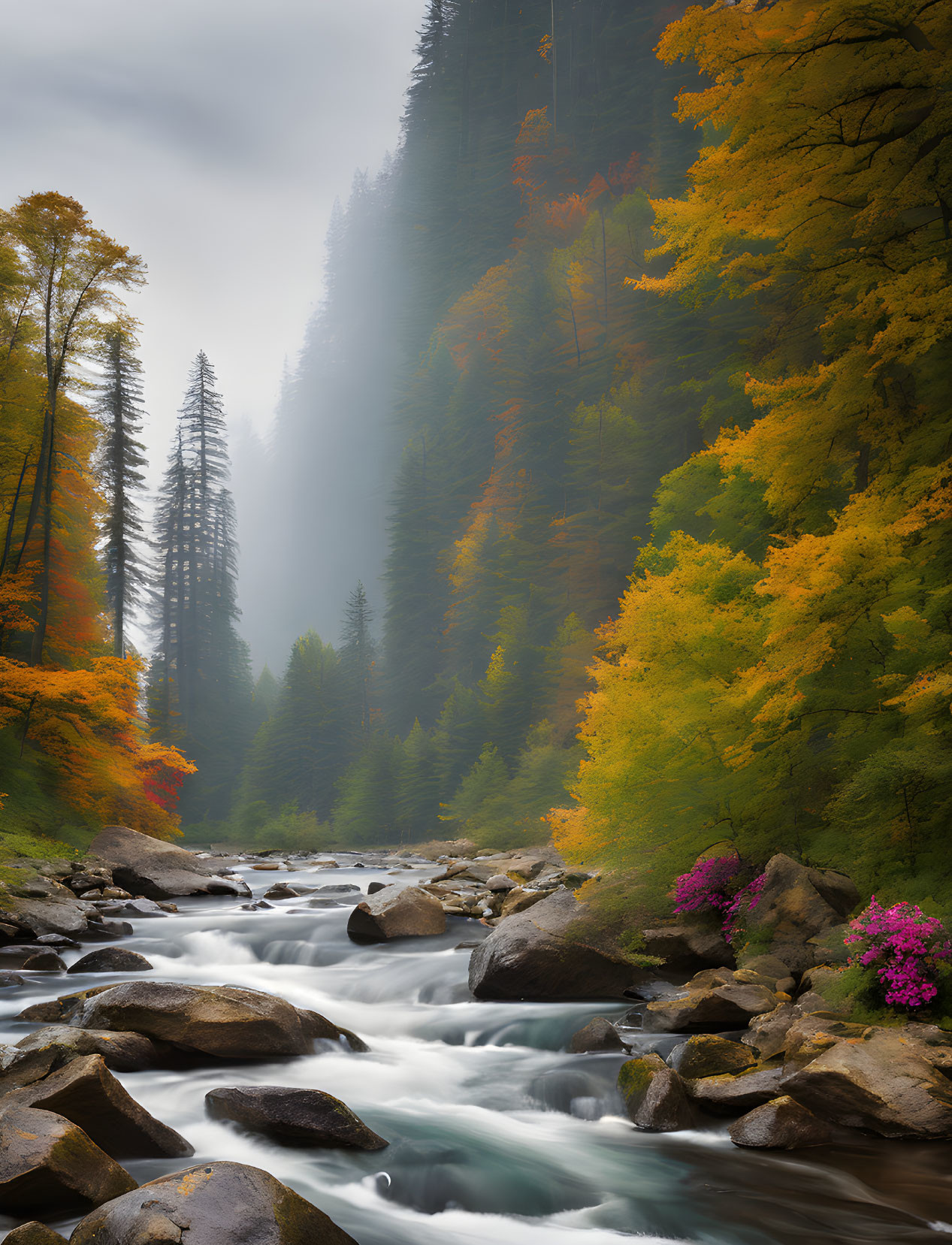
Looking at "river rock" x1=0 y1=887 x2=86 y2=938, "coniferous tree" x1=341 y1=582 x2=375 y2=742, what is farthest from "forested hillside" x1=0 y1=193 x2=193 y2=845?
"coniferous tree" x1=341 y1=582 x2=375 y2=742

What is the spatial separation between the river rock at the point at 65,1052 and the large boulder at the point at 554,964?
4.71 metres

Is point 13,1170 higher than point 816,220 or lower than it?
lower

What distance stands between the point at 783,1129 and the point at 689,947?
15.9ft

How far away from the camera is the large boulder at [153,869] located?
18859mm

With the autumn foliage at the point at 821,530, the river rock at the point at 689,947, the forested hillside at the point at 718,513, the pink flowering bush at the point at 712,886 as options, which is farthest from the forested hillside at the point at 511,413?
the river rock at the point at 689,947

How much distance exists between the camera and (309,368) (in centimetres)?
12494

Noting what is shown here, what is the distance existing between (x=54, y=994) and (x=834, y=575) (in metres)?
9.99

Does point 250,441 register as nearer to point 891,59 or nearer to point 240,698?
point 240,698

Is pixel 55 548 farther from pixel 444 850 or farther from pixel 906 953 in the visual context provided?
pixel 906 953

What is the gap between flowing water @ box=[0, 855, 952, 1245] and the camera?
5.52 metres

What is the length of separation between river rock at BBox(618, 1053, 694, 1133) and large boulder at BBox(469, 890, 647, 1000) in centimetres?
312

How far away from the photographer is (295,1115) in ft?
20.5

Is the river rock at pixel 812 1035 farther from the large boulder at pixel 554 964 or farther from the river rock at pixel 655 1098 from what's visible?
the large boulder at pixel 554 964

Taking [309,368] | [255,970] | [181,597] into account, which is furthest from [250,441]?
[255,970]
